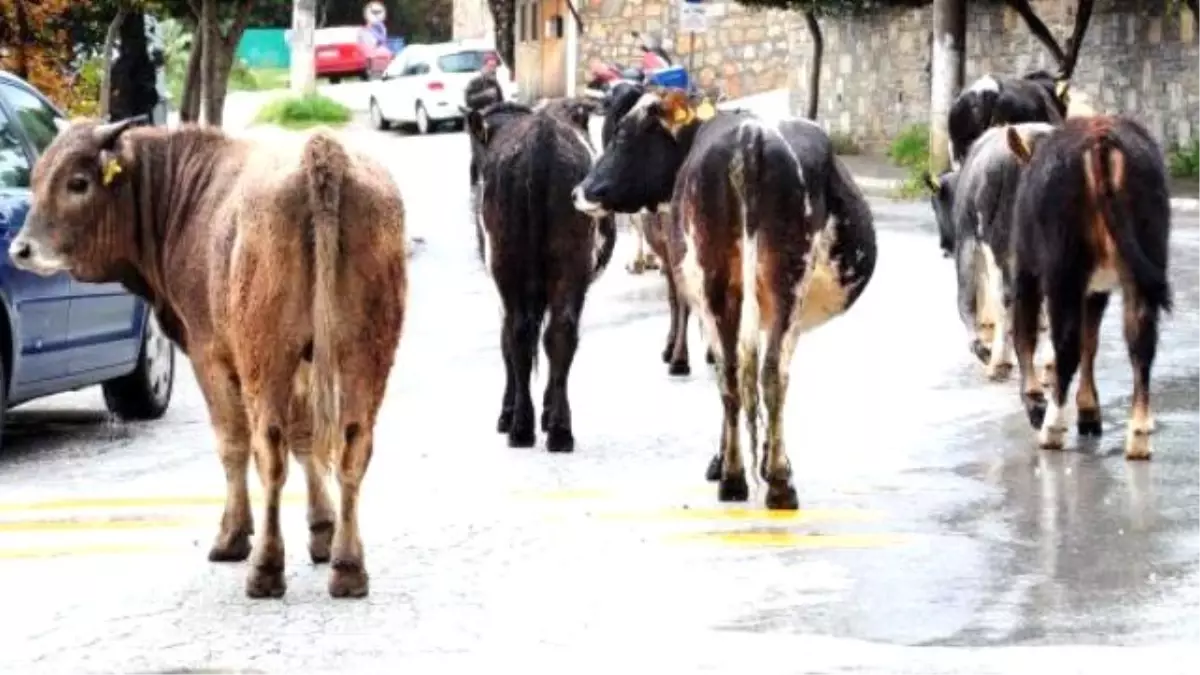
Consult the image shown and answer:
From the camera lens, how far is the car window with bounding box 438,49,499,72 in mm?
55938

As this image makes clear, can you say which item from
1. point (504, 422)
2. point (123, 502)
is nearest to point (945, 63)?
point (504, 422)

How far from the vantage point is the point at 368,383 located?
9719 mm

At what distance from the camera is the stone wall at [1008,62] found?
3450cm

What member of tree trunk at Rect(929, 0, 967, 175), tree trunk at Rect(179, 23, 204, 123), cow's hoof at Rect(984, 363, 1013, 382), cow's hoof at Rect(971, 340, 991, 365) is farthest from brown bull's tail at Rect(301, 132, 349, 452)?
tree trunk at Rect(929, 0, 967, 175)

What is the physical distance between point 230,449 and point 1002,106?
31.3 ft

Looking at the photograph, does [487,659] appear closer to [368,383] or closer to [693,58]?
[368,383]

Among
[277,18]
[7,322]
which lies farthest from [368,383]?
[277,18]

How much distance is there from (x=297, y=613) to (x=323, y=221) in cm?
132

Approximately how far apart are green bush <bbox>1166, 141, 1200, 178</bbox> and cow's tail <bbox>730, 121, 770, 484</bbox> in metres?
22.5

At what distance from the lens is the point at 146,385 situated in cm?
1617

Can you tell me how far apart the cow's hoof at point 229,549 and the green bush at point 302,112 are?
43458mm

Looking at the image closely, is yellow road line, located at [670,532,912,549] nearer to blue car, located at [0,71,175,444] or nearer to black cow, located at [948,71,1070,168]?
blue car, located at [0,71,175,444]

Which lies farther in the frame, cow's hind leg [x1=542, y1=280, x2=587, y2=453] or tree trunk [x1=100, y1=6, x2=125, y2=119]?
tree trunk [x1=100, y1=6, x2=125, y2=119]

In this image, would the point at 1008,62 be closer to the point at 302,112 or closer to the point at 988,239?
the point at 302,112
